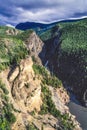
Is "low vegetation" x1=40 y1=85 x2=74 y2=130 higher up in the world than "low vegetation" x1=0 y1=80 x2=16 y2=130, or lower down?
lower down

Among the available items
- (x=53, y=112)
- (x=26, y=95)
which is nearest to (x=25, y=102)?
(x=26, y=95)

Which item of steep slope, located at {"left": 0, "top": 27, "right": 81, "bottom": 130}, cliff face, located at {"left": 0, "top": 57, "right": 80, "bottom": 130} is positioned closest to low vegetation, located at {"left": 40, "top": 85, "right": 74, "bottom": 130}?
steep slope, located at {"left": 0, "top": 27, "right": 81, "bottom": 130}

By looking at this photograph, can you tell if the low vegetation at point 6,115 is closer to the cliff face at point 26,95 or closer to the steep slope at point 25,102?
the steep slope at point 25,102

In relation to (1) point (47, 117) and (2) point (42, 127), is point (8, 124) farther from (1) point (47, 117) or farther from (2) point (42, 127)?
(1) point (47, 117)

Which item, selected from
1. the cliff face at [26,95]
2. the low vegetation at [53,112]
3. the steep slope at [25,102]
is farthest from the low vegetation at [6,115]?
the low vegetation at [53,112]

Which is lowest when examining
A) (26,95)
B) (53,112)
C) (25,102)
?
(53,112)

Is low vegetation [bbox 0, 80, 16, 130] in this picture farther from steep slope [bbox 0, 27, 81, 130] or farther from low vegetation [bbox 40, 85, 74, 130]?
low vegetation [bbox 40, 85, 74, 130]

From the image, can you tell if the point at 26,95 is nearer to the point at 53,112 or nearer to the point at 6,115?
the point at 53,112

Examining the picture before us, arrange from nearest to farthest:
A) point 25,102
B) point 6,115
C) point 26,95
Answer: point 6,115 < point 25,102 < point 26,95

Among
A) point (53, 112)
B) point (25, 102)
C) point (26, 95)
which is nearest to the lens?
point (25, 102)

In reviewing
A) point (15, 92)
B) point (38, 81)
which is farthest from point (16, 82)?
point (38, 81)

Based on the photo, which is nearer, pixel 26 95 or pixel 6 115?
pixel 6 115
